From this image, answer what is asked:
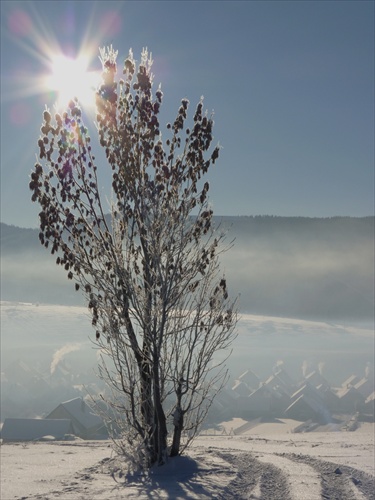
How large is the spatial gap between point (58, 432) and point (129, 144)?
112 feet

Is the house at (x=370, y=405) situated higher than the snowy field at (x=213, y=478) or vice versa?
the snowy field at (x=213, y=478)

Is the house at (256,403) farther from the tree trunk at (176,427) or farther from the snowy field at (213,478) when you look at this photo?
the tree trunk at (176,427)

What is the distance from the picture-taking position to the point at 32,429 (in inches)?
1693

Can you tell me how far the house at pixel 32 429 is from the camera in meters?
41.9

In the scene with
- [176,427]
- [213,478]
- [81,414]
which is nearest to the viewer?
[213,478]

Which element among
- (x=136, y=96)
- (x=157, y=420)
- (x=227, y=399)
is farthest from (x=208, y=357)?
(x=227, y=399)

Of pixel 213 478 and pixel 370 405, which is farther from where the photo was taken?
pixel 370 405

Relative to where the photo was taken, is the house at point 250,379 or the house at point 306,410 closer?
the house at point 306,410

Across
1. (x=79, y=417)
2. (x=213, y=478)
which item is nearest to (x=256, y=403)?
(x=79, y=417)

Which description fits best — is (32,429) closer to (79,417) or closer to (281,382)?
(79,417)

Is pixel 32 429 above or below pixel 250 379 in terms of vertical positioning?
below

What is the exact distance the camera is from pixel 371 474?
1172 cm

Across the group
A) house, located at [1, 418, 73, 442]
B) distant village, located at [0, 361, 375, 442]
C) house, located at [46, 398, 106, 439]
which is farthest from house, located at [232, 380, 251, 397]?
house, located at [1, 418, 73, 442]

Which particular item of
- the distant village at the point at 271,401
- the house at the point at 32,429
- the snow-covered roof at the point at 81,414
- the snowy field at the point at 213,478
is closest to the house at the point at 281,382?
the distant village at the point at 271,401
